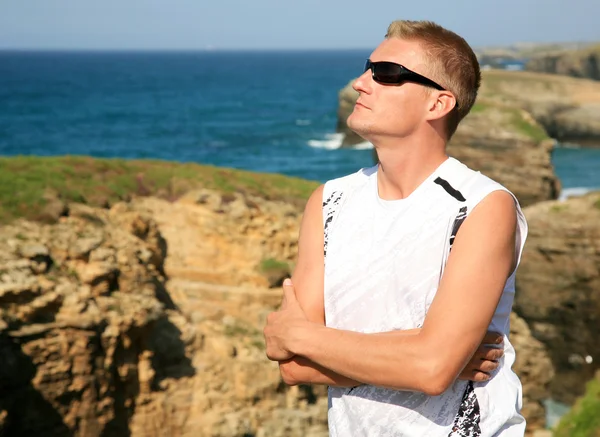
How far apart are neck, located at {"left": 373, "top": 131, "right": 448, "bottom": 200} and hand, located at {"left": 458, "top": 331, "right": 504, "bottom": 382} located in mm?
676

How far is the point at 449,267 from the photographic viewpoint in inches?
112

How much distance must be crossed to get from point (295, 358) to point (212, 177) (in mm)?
15541

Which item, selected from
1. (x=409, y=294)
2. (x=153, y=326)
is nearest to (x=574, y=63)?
(x=153, y=326)

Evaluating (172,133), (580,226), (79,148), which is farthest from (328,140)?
(580,226)

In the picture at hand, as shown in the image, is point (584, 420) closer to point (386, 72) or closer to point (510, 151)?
point (386, 72)

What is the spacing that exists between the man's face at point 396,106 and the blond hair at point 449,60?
0.04 m

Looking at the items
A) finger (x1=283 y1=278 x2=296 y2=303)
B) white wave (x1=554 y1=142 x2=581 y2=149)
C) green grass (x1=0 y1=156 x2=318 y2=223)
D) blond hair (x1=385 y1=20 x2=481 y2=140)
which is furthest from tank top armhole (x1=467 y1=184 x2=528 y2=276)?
white wave (x1=554 y1=142 x2=581 y2=149)

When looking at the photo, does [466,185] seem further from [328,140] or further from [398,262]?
[328,140]

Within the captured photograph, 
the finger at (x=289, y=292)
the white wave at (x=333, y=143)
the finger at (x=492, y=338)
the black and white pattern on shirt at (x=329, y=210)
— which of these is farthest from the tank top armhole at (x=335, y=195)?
the white wave at (x=333, y=143)

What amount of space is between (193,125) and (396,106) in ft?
290

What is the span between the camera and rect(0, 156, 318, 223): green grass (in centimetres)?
1337

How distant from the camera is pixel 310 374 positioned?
3.19 metres

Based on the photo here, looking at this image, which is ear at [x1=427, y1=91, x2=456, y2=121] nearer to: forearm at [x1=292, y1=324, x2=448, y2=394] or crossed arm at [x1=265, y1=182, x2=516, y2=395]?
crossed arm at [x1=265, y1=182, x2=516, y2=395]

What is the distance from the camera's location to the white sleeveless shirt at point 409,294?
2.97 m
